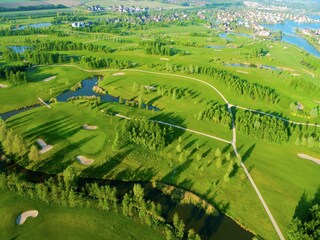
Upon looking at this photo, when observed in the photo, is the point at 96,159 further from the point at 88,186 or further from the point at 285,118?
the point at 285,118

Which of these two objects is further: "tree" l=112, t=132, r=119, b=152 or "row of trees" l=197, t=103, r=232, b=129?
"row of trees" l=197, t=103, r=232, b=129

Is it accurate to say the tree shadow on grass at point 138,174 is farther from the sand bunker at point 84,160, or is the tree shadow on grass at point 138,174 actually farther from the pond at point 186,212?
the sand bunker at point 84,160

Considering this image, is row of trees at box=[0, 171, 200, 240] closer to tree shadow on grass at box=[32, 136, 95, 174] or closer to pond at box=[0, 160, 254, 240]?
pond at box=[0, 160, 254, 240]

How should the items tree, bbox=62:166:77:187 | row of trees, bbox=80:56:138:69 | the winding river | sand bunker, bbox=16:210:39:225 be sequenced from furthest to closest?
row of trees, bbox=80:56:138:69 < tree, bbox=62:166:77:187 < the winding river < sand bunker, bbox=16:210:39:225

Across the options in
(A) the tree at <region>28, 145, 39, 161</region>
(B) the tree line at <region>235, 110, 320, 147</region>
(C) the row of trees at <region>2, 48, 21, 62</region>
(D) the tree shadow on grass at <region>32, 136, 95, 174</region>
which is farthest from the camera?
(C) the row of trees at <region>2, 48, 21, 62</region>

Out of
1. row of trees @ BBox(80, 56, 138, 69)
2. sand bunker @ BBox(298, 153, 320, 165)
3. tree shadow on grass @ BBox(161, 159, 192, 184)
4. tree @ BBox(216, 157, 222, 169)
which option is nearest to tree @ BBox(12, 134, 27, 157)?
tree shadow on grass @ BBox(161, 159, 192, 184)

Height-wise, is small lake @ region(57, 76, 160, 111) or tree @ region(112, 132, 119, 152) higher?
tree @ region(112, 132, 119, 152)

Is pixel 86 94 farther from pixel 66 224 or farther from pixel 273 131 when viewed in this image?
pixel 273 131
